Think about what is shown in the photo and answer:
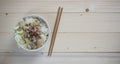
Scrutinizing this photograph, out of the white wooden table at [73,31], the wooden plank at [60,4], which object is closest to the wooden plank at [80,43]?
the white wooden table at [73,31]

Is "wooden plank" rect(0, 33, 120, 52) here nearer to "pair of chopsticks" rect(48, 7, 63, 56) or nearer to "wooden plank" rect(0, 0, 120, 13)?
"pair of chopsticks" rect(48, 7, 63, 56)

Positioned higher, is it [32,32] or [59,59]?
[32,32]

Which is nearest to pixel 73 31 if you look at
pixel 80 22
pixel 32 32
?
pixel 80 22

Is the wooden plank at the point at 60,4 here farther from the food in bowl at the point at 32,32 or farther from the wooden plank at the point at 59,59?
the wooden plank at the point at 59,59

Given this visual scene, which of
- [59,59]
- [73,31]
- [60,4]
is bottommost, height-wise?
[59,59]

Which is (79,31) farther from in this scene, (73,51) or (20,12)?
(20,12)

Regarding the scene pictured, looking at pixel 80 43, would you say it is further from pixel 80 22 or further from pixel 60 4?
pixel 60 4

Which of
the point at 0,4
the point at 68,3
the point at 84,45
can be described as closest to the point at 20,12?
the point at 0,4
